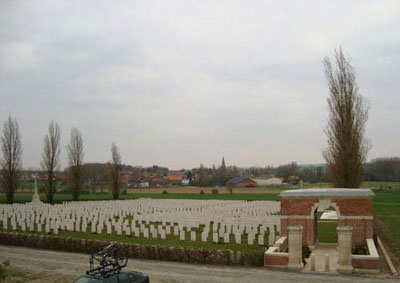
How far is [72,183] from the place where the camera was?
167 ft

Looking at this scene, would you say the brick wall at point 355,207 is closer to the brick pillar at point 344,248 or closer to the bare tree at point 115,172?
the brick pillar at point 344,248

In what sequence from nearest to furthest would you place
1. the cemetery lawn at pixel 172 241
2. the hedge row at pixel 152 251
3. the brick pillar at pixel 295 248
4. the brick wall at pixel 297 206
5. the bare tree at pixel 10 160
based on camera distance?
the brick pillar at pixel 295 248 → the hedge row at pixel 152 251 → the brick wall at pixel 297 206 → the cemetery lawn at pixel 172 241 → the bare tree at pixel 10 160

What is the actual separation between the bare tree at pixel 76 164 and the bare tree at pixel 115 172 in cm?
561

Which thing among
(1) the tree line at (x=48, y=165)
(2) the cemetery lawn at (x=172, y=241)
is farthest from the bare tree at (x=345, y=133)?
(1) the tree line at (x=48, y=165)

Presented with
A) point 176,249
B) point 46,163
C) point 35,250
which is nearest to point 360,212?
point 176,249

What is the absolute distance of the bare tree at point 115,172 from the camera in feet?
185

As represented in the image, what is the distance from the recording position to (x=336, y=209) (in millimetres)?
17281

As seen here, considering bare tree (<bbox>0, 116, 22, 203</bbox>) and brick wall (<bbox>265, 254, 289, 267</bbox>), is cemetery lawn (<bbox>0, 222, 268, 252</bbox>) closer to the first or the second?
brick wall (<bbox>265, 254, 289, 267</bbox>)

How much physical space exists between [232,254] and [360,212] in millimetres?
5740

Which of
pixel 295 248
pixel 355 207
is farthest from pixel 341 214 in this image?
pixel 295 248

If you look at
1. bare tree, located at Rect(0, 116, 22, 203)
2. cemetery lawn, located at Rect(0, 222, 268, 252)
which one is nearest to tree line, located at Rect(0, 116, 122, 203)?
bare tree, located at Rect(0, 116, 22, 203)

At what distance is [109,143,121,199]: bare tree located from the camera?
5650 centimetres

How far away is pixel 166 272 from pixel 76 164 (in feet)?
A: 133

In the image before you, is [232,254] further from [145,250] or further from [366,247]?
[366,247]
